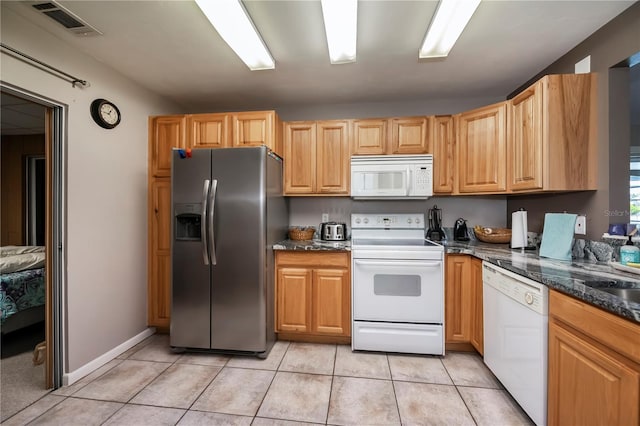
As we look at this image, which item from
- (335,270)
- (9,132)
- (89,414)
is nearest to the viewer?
(89,414)

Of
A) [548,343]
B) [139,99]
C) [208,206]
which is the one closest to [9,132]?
[139,99]

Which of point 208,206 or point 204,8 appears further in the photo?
point 208,206

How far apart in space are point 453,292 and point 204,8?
263cm

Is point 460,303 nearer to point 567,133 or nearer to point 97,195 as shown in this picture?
point 567,133

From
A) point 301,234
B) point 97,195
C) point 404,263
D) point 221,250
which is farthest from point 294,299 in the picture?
point 97,195

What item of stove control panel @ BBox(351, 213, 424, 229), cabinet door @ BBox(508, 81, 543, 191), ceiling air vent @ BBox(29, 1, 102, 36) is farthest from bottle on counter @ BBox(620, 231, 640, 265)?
ceiling air vent @ BBox(29, 1, 102, 36)

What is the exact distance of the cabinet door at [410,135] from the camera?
2.62m

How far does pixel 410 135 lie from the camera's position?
264cm

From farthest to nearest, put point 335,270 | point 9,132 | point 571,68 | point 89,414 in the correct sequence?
point 9,132 → point 335,270 → point 571,68 → point 89,414

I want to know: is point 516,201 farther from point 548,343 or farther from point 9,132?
point 9,132

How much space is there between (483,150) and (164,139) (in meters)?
3.01

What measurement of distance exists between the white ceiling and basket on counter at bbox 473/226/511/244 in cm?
139

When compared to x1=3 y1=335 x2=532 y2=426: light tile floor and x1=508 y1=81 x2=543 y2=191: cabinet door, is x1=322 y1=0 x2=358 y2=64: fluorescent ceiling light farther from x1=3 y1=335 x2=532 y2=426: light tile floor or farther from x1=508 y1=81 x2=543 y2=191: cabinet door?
x1=3 y1=335 x2=532 y2=426: light tile floor

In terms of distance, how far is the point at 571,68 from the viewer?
1.96 metres
